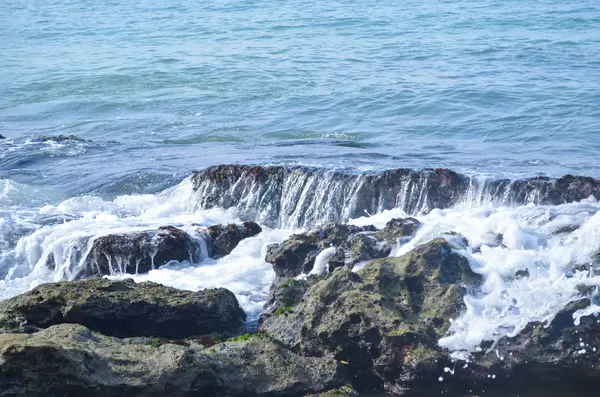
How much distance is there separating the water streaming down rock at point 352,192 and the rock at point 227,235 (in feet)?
5.02

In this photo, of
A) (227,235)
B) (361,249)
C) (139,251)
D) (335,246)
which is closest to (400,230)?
(361,249)

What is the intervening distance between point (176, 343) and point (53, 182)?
898cm

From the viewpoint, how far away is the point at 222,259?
1177 cm

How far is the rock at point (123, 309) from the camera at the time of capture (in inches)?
353

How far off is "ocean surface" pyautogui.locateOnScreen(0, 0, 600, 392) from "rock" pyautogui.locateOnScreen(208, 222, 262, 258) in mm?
250

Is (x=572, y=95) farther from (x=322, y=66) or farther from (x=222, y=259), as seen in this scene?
(x=222, y=259)

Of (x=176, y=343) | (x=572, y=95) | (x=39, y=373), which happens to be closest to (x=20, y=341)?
(x=39, y=373)

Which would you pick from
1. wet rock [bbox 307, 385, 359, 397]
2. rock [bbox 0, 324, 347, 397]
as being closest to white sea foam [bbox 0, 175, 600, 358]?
wet rock [bbox 307, 385, 359, 397]

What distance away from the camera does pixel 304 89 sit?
83.8ft

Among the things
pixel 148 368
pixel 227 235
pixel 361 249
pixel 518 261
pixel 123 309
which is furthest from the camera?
pixel 227 235

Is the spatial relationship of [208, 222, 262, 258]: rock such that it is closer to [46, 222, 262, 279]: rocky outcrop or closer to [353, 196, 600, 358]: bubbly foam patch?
[46, 222, 262, 279]: rocky outcrop

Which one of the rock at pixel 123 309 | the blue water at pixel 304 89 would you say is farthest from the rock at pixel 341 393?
the blue water at pixel 304 89

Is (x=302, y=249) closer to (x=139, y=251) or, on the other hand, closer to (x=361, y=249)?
(x=361, y=249)

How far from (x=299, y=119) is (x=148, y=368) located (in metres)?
15.1
